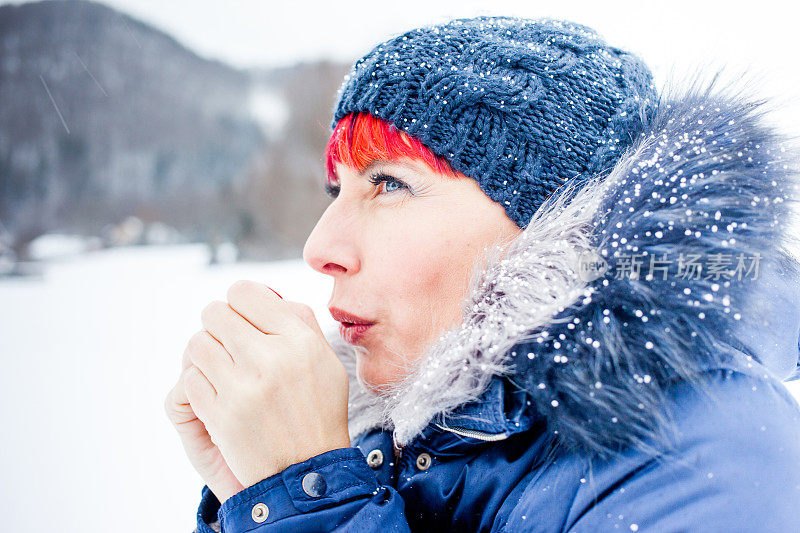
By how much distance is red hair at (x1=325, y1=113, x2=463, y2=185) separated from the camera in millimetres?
793

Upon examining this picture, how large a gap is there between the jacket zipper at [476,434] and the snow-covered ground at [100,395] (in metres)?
1.00

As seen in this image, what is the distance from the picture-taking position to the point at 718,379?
1.81 ft

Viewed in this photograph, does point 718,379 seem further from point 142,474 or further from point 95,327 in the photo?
point 95,327

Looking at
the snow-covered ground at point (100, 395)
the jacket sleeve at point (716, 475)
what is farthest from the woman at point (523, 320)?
the snow-covered ground at point (100, 395)

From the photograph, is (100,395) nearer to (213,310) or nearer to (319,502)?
(213,310)

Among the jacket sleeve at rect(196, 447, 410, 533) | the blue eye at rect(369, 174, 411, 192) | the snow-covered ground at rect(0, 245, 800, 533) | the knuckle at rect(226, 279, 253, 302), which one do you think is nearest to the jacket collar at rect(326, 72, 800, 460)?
the jacket sleeve at rect(196, 447, 410, 533)

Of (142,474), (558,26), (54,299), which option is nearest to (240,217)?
(54,299)

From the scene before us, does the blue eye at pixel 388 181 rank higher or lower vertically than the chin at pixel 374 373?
higher

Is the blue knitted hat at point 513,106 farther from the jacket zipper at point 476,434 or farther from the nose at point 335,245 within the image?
the jacket zipper at point 476,434

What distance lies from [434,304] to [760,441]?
1.50 ft

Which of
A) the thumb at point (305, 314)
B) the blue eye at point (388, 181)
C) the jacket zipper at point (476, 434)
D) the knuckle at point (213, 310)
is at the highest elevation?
the blue eye at point (388, 181)

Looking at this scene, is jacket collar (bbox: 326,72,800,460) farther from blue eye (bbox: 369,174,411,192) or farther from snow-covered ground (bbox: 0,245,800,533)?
snow-covered ground (bbox: 0,245,800,533)

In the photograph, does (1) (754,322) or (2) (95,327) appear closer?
(1) (754,322)

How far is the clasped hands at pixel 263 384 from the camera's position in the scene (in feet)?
2.08
